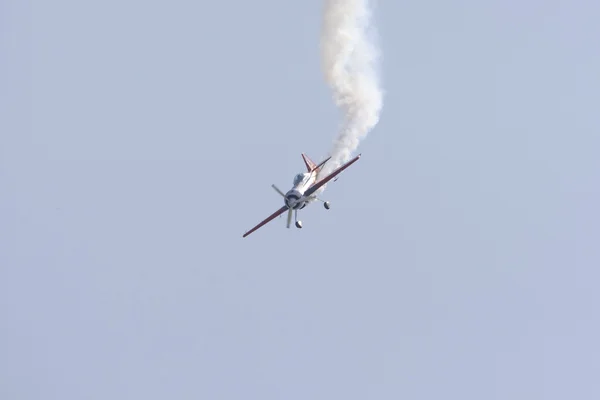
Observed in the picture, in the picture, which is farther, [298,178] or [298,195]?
[298,178]

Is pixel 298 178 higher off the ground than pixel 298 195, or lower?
higher

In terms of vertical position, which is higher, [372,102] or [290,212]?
[372,102]

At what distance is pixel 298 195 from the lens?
9319cm

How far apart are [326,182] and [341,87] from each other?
23.1 feet

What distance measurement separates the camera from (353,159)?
3661 inches

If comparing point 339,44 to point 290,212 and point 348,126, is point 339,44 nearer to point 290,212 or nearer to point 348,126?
point 348,126

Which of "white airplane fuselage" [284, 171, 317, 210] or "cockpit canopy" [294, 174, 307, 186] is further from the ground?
"cockpit canopy" [294, 174, 307, 186]

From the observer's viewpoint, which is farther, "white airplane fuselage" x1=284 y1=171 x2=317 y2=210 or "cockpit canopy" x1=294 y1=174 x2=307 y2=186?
"cockpit canopy" x1=294 y1=174 x2=307 y2=186

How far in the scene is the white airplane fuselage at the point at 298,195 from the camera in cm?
9300

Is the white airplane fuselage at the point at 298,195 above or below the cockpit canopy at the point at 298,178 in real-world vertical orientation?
Answer: below

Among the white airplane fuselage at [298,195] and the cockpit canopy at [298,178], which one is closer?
the white airplane fuselage at [298,195]

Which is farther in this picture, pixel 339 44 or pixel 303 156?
pixel 303 156

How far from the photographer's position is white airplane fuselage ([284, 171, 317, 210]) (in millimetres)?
93000

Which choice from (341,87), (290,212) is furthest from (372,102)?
(290,212)
